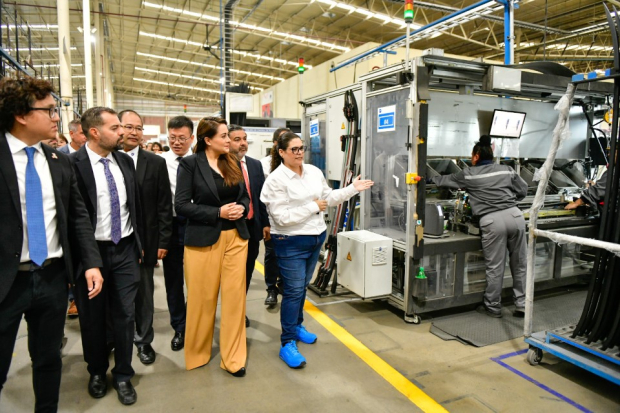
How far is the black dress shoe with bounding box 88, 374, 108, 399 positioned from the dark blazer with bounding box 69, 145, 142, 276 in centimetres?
65

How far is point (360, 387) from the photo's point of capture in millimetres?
2447

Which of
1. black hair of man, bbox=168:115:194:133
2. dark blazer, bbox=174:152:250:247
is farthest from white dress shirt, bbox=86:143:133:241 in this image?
black hair of man, bbox=168:115:194:133

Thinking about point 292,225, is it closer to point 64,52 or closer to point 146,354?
point 146,354

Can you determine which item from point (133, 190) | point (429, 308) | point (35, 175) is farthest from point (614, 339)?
point (35, 175)

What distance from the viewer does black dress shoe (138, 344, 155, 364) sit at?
8.93ft

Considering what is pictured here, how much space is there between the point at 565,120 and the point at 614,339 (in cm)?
135

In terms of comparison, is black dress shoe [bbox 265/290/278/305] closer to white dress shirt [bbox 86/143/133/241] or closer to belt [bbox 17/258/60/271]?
white dress shirt [bbox 86/143/133/241]

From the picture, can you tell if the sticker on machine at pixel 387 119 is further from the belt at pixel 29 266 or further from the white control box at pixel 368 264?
the belt at pixel 29 266

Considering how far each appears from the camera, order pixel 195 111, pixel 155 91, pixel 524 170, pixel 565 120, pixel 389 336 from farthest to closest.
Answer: pixel 195 111
pixel 155 91
pixel 524 170
pixel 389 336
pixel 565 120

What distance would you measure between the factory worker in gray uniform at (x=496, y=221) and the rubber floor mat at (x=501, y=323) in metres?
0.14

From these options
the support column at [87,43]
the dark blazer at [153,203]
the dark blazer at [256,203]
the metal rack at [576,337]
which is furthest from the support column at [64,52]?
the metal rack at [576,337]

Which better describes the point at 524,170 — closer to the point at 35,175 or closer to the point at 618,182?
the point at 618,182

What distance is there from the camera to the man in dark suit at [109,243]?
2.19 metres

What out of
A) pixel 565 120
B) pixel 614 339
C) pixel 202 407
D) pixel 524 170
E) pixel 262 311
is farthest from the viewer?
pixel 524 170
